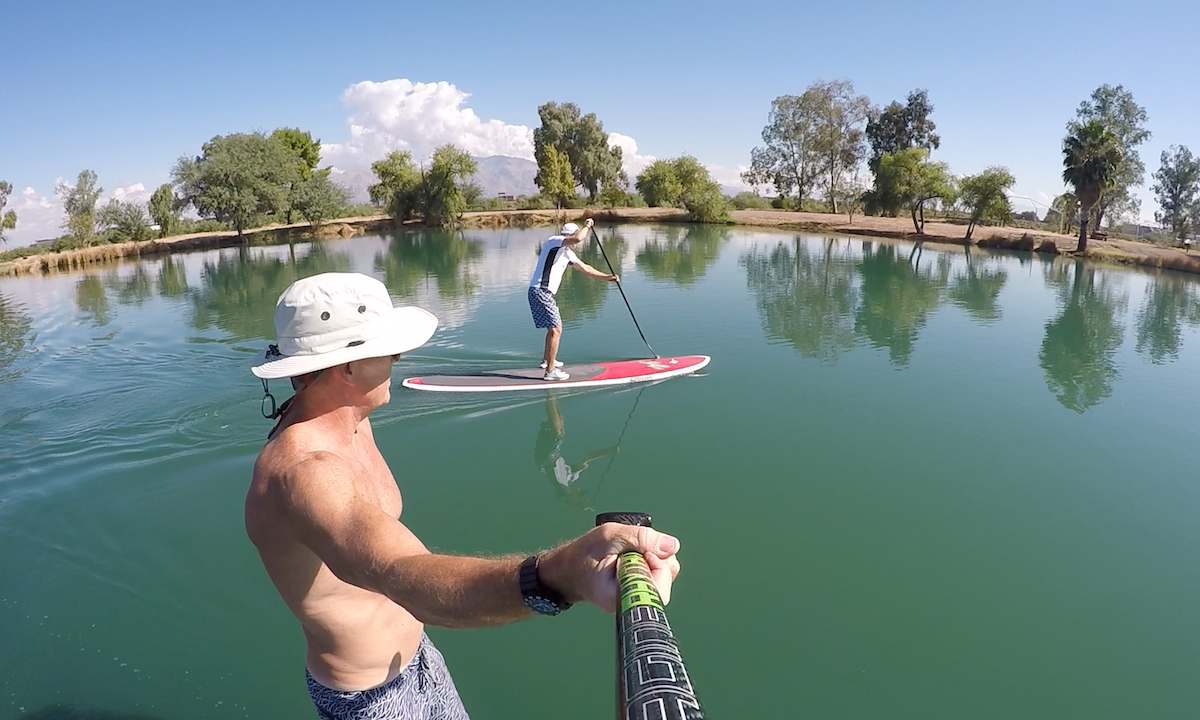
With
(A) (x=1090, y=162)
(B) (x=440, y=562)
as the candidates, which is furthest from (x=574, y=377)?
(A) (x=1090, y=162)

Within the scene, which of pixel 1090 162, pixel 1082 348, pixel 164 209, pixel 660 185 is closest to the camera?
pixel 1082 348

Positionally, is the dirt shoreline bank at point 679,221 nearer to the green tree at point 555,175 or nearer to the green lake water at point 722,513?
the green tree at point 555,175

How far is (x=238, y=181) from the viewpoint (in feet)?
146

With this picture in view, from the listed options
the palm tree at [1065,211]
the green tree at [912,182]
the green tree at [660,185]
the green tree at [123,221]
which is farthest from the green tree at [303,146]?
the palm tree at [1065,211]

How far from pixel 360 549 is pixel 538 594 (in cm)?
48

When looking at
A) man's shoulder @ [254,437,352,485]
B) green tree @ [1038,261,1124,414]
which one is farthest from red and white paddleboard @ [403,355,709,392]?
man's shoulder @ [254,437,352,485]

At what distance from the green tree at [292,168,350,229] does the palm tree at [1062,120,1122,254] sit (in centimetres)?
4845

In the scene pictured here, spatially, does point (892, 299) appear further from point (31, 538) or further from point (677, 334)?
point (31, 538)

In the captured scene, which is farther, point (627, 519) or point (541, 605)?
point (627, 519)

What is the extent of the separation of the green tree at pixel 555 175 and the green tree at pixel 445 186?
8209mm

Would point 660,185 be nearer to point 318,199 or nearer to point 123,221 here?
point 318,199

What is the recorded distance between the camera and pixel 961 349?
12523 mm

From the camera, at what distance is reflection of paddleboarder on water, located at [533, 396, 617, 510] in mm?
6441

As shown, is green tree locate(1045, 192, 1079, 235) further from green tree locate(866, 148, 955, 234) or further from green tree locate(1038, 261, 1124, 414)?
green tree locate(1038, 261, 1124, 414)
